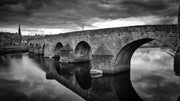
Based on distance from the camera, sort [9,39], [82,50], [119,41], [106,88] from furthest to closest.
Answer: [9,39], [82,50], [119,41], [106,88]

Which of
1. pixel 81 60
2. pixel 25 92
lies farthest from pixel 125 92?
pixel 81 60

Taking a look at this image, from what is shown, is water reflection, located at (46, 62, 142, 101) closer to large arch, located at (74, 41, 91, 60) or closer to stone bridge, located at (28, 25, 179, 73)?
stone bridge, located at (28, 25, 179, 73)

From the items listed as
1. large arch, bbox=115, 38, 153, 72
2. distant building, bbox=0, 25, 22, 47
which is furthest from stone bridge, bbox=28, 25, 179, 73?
distant building, bbox=0, 25, 22, 47

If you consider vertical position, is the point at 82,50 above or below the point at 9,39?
below

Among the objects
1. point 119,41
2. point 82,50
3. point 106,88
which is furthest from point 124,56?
point 82,50

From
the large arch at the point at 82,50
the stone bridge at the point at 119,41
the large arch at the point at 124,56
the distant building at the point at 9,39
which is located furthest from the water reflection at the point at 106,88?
the distant building at the point at 9,39

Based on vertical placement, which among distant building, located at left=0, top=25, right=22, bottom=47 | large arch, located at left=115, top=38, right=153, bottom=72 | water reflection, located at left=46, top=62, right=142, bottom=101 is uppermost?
distant building, located at left=0, top=25, right=22, bottom=47

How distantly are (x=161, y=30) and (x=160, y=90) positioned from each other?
167 inches

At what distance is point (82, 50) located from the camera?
20.3 meters

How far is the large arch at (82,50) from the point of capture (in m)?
19.4

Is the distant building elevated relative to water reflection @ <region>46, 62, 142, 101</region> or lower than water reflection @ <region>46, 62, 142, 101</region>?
elevated

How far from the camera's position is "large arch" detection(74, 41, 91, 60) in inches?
763

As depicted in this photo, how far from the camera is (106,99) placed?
336 inches

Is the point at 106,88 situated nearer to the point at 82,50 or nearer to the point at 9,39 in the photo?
the point at 82,50
